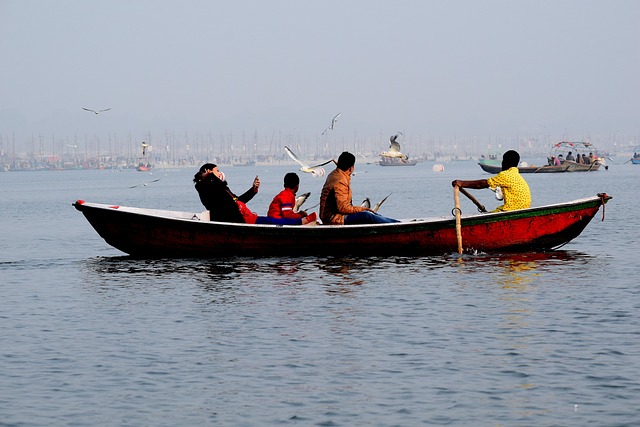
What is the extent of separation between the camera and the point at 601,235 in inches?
1236

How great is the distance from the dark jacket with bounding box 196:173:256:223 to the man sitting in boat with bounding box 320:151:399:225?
1517mm

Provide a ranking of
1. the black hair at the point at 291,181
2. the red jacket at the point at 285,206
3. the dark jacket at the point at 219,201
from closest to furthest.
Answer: the black hair at the point at 291,181 → the dark jacket at the point at 219,201 → the red jacket at the point at 285,206

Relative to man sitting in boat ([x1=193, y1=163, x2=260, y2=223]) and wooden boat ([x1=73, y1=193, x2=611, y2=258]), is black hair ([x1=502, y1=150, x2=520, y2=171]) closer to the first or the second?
wooden boat ([x1=73, y1=193, x2=611, y2=258])

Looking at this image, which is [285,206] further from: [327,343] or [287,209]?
[327,343]

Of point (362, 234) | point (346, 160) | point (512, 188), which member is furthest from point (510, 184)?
point (346, 160)

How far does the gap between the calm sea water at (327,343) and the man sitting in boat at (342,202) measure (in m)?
0.82

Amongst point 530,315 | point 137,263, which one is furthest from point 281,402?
point 137,263

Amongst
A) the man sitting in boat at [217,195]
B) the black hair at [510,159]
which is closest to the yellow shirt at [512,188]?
the black hair at [510,159]

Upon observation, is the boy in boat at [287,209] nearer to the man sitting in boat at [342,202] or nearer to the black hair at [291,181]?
the black hair at [291,181]

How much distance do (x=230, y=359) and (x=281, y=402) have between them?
2080mm

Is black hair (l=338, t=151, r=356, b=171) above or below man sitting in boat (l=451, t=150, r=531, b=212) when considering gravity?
above

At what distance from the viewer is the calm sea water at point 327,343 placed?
32.1 feet

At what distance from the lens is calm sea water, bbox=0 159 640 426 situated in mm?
9773

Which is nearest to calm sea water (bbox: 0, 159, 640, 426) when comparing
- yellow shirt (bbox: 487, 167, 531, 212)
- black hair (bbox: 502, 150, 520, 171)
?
yellow shirt (bbox: 487, 167, 531, 212)
